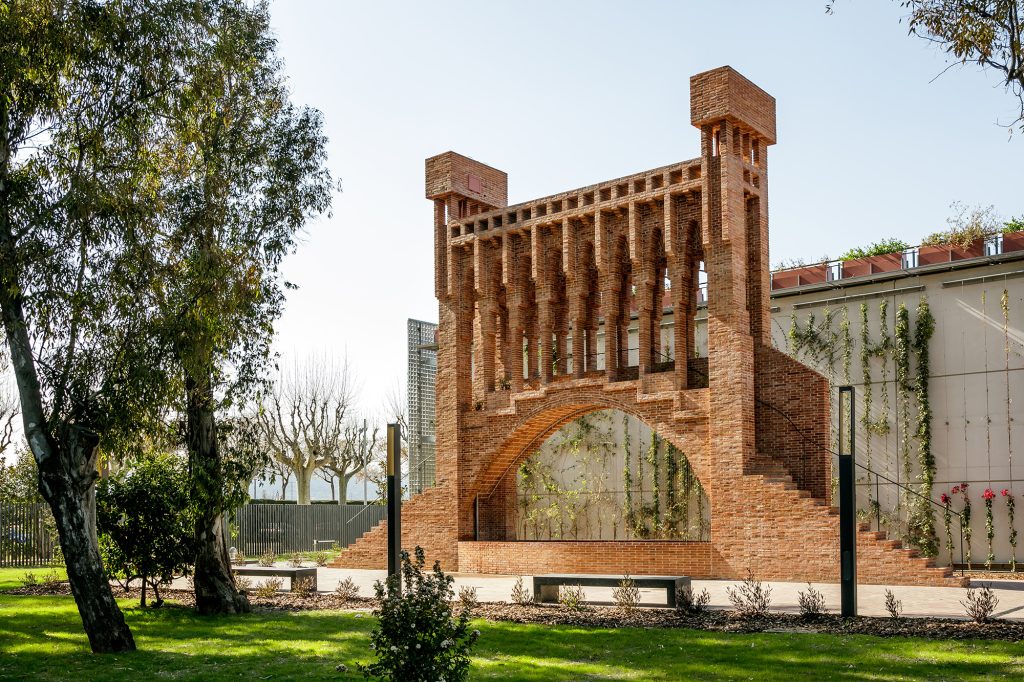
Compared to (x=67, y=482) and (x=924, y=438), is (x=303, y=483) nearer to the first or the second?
(x=924, y=438)

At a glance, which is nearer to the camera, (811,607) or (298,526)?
(811,607)

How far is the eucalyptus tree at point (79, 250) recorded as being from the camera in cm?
1076

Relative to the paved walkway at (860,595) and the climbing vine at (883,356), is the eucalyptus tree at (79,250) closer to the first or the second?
the paved walkway at (860,595)

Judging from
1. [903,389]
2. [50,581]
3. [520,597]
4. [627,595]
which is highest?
[903,389]

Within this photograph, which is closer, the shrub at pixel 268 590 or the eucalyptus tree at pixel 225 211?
the eucalyptus tree at pixel 225 211

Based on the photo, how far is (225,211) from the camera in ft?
44.1

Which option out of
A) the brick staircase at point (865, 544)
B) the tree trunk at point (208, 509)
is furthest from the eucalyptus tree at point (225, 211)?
the brick staircase at point (865, 544)

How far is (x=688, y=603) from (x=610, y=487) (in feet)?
39.2

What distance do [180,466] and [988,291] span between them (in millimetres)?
15430

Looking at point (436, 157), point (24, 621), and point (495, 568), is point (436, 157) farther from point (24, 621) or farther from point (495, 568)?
point (24, 621)

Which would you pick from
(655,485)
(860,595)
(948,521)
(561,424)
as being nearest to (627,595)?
(860,595)

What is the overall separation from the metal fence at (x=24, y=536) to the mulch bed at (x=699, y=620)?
1338 cm

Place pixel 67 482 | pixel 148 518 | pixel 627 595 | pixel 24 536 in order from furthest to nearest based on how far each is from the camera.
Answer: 1. pixel 24 536
2. pixel 148 518
3. pixel 627 595
4. pixel 67 482

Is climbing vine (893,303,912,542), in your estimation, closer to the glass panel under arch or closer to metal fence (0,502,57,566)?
the glass panel under arch
